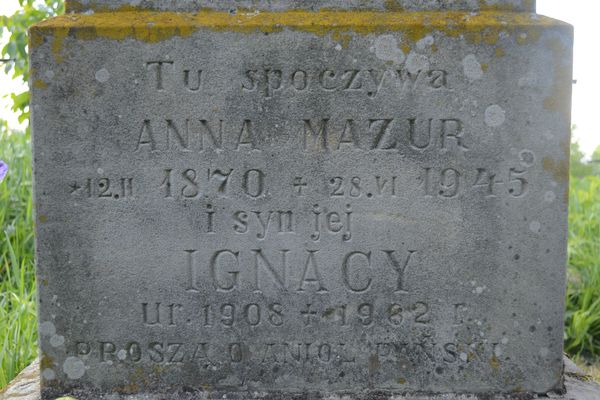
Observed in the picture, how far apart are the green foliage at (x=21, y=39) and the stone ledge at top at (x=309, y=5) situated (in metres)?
2.25

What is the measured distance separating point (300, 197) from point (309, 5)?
72 centimetres

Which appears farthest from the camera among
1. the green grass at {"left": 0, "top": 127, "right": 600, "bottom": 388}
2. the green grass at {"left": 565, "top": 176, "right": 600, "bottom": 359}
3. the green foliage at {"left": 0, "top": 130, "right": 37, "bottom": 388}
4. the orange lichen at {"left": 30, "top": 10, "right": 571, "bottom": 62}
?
the green grass at {"left": 565, "top": 176, "right": 600, "bottom": 359}

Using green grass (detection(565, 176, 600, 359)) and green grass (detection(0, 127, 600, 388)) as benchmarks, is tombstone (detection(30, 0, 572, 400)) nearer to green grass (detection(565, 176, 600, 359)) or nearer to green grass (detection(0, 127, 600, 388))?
green grass (detection(0, 127, 600, 388))

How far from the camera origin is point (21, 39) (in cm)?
457

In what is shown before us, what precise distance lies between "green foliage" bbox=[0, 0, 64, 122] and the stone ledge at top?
2.25 m

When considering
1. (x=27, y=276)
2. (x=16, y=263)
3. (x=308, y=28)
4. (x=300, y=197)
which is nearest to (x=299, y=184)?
(x=300, y=197)

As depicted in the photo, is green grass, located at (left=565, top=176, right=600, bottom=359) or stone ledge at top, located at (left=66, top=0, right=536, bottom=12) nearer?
stone ledge at top, located at (left=66, top=0, right=536, bottom=12)

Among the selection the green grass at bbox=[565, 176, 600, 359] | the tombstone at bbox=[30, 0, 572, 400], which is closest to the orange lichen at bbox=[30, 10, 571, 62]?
the tombstone at bbox=[30, 0, 572, 400]

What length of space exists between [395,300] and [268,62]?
3.31 feet

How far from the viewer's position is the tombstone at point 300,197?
8.10 ft

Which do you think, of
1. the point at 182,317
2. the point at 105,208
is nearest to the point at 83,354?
the point at 182,317

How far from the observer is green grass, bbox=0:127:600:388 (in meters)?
3.36

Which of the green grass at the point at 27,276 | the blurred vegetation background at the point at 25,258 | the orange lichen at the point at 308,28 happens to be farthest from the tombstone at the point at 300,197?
the blurred vegetation background at the point at 25,258

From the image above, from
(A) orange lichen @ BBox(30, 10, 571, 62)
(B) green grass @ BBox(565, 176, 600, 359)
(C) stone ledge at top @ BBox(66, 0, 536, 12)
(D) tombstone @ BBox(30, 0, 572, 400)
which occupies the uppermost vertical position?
(C) stone ledge at top @ BBox(66, 0, 536, 12)
